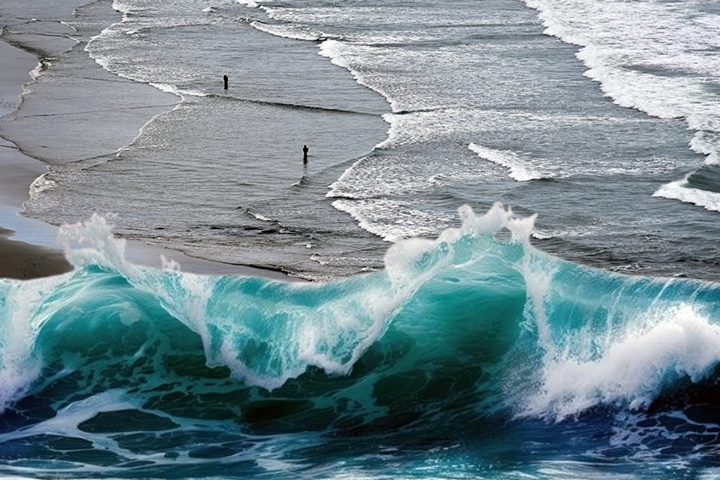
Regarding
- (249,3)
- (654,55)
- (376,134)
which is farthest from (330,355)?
(249,3)

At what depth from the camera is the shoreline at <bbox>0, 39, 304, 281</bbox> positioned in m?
15.7

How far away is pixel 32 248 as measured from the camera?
16625mm

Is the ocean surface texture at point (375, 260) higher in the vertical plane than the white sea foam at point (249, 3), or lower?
lower

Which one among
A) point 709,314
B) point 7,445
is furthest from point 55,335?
point 709,314

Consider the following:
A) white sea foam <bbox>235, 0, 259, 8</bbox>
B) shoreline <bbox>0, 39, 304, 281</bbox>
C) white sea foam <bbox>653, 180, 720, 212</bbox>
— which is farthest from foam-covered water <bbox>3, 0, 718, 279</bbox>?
white sea foam <bbox>235, 0, 259, 8</bbox>

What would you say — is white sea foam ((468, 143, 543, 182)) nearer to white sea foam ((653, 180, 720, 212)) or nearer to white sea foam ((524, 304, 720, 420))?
white sea foam ((653, 180, 720, 212))

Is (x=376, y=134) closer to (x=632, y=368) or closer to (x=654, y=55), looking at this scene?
(x=654, y=55)

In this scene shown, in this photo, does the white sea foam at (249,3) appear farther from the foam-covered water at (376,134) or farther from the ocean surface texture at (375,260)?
the ocean surface texture at (375,260)

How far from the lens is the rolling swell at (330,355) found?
33.0 feet

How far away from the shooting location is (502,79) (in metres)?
30.6

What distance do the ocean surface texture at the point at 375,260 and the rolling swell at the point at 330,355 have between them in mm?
27

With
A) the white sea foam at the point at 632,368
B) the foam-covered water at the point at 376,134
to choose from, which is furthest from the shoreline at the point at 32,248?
the white sea foam at the point at 632,368

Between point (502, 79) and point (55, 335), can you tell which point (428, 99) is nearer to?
point (502, 79)

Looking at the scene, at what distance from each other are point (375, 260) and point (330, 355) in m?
5.66
